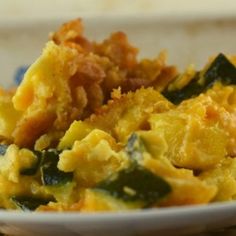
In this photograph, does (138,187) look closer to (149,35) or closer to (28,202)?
(28,202)

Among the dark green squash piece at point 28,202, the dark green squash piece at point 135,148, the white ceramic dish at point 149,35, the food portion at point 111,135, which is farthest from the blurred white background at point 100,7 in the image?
the dark green squash piece at point 135,148

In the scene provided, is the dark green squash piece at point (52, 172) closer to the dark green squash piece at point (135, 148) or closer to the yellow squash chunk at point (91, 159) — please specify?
the yellow squash chunk at point (91, 159)

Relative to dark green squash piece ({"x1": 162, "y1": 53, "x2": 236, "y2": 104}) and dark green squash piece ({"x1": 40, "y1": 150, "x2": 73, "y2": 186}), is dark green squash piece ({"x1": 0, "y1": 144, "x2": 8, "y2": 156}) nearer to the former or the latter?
dark green squash piece ({"x1": 40, "y1": 150, "x2": 73, "y2": 186})

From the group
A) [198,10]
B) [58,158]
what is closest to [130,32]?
[198,10]

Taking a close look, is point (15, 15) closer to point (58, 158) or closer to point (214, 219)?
point (58, 158)

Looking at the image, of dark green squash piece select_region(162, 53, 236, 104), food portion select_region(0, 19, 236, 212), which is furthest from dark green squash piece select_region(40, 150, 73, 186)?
dark green squash piece select_region(162, 53, 236, 104)
